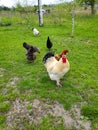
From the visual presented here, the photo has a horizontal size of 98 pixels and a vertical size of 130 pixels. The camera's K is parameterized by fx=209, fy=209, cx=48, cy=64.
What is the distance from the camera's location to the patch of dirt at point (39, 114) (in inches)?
194

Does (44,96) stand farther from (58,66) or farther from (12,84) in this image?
(12,84)

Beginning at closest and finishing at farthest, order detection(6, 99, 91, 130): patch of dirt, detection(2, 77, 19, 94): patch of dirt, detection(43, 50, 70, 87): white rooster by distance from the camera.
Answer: detection(6, 99, 91, 130): patch of dirt, detection(43, 50, 70, 87): white rooster, detection(2, 77, 19, 94): patch of dirt

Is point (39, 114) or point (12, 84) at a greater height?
point (12, 84)

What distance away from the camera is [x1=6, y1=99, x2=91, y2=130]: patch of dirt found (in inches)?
194

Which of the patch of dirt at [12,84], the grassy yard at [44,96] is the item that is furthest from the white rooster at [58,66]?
the patch of dirt at [12,84]

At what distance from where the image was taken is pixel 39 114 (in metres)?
5.22

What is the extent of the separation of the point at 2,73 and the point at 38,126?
133 inches

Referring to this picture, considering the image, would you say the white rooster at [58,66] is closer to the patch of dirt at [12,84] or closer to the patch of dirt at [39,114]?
the patch of dirt at [39,114]

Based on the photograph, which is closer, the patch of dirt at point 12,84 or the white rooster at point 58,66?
the white rooster at point 58,66

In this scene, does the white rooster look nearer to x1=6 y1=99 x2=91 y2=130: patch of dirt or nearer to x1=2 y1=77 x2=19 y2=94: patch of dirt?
x1=6 y1=99 x2=91 y2=130: patch of dirt

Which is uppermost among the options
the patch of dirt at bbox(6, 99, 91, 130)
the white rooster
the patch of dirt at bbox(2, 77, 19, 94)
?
the white rooster

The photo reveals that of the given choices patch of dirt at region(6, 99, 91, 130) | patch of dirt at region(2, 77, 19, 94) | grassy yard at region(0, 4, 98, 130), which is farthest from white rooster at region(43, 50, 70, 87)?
patch of dirt at region(2, 77, 19, 94)

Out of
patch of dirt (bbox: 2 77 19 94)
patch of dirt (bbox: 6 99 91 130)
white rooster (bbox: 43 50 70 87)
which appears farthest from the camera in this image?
patch of dirt (bbox: 2 77 19 94)

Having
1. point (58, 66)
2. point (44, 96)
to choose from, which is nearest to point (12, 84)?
point (44, 96)
